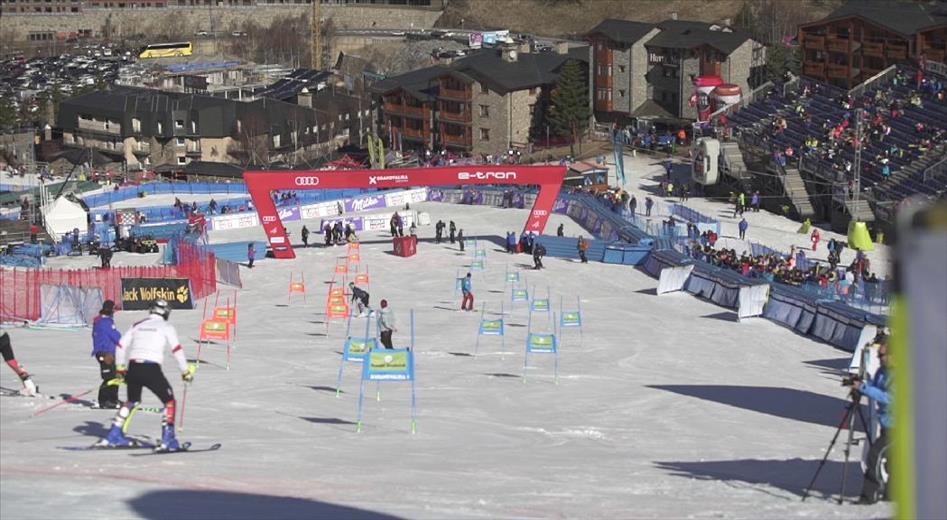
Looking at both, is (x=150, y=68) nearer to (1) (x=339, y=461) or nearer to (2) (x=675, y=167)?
(2) (x=675, y=167)

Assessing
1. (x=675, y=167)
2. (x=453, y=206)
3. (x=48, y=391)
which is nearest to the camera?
(x=48, y=391)

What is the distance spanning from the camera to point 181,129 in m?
96.9

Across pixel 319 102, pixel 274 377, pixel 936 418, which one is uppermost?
pixel 319 102

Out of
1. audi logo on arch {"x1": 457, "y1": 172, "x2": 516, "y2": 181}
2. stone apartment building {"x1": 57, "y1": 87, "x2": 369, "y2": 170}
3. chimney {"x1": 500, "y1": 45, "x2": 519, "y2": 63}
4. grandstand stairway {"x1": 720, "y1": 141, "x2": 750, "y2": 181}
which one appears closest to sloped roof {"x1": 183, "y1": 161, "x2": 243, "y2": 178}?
stone apartment building {"x1": 57, "y1": 87, "x2": 369, "y2": 170}

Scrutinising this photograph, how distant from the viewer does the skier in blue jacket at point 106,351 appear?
1686 cm

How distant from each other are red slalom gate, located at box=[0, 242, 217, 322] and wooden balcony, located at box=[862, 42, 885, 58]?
45.5 m

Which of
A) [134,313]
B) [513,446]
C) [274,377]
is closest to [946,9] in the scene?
[134,313]

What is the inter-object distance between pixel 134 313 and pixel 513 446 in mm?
18322

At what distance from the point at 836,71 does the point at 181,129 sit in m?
41.2

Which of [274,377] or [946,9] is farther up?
[946,9]

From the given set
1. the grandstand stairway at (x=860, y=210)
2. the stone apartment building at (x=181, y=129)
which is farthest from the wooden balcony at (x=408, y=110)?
the grandstand stairway at (x=860, y=210)

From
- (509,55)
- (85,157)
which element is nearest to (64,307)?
(85,157)

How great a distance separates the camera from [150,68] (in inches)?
5202

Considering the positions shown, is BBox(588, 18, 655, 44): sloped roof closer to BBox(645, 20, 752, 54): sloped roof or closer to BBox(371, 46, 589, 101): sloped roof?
BBox(645, 20, 752, 54): sloped roof
